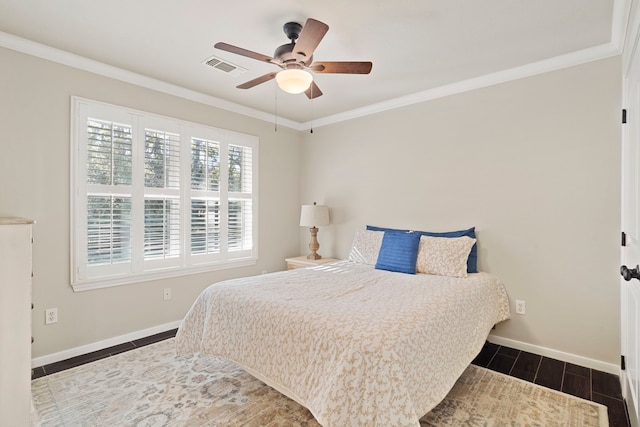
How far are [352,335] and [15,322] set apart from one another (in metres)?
1.80

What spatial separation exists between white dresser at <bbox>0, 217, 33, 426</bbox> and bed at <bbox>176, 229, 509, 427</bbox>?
2.97 ft

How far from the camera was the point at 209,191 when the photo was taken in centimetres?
361

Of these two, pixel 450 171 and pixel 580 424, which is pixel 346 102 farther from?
pixel 580 424

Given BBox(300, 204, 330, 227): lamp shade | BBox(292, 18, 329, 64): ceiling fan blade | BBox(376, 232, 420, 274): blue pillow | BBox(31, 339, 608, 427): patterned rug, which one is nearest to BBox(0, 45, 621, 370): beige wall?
BBox(376, 232, 420, 274): blue pillow

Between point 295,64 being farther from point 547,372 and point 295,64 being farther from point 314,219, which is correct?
point 547,372

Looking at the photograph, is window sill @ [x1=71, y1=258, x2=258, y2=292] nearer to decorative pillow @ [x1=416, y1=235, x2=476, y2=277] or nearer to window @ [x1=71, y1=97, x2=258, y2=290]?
window @ [x1=71, y1=97, x2=258, y2=290]

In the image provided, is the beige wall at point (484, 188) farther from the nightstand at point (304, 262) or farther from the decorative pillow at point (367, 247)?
the nightstand at point (304, 262)

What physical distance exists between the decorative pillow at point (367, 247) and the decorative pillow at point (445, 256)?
1.71ft

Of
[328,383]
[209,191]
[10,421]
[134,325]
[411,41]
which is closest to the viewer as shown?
[328,383]

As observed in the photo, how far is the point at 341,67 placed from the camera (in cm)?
214

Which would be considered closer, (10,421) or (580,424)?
(10,421)

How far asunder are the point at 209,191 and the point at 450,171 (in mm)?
2654

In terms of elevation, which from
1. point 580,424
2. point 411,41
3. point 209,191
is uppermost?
point 411,41

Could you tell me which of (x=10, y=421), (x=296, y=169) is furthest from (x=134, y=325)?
(x=296, y=169)
